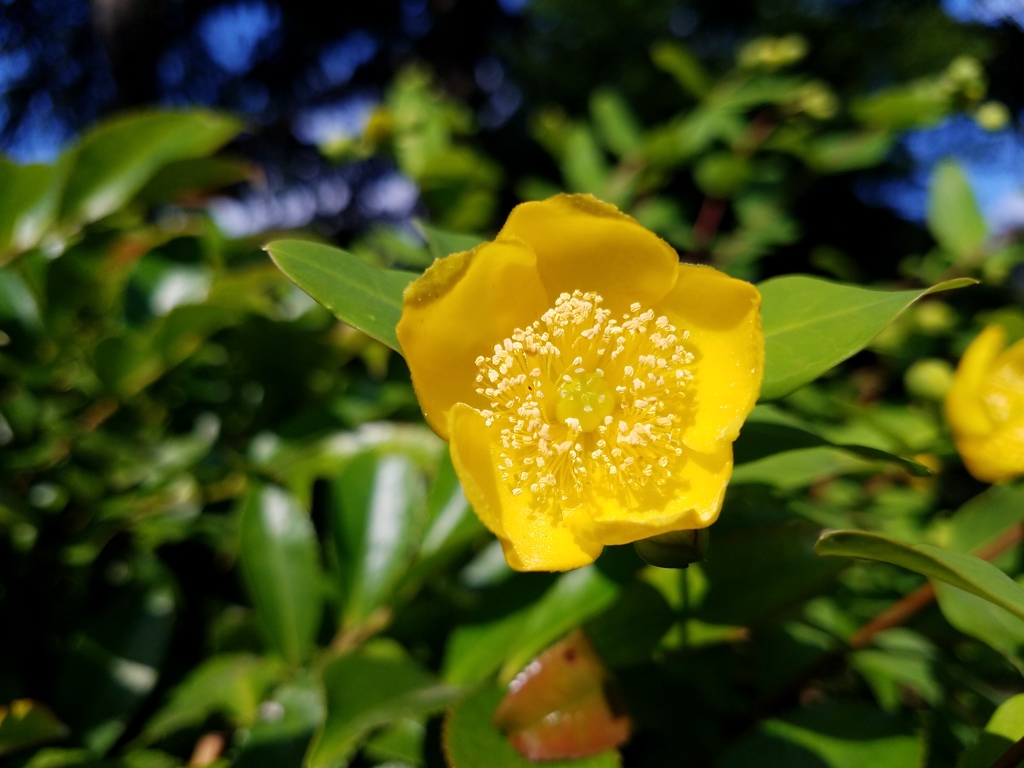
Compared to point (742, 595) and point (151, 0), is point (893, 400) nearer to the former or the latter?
point (742, 595)

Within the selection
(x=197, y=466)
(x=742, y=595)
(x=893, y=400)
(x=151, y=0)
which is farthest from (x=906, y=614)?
(x=151, y=0)

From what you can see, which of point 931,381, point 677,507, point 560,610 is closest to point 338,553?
point 560,610

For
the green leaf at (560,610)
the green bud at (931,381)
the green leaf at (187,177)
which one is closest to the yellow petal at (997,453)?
the green bud at (931,381)

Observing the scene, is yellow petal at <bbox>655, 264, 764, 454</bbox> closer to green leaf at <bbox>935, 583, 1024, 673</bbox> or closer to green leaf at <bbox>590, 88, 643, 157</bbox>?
green leaf at <bbox>935, 583, 1024, 673</bbox>

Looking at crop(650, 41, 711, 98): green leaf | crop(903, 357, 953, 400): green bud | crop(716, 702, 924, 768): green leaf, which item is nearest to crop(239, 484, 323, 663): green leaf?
crop(716, 702, 924, 768): green leaf

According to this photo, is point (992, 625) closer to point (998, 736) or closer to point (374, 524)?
point (998, 736)
